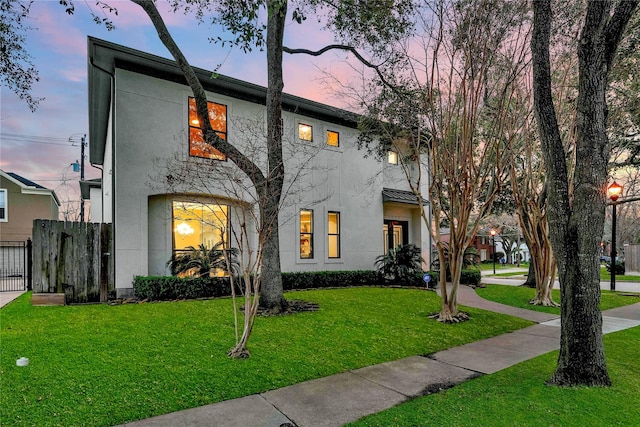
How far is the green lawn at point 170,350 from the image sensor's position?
3662mm

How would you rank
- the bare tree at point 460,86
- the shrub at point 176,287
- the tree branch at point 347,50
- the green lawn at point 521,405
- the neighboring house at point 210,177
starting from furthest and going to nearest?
the tree branch at point 347,50 < the neighboring house at point 210,177 < the shrub at point 176,287 < the bare tree at point 460,86 < the green lawn at point 521,405

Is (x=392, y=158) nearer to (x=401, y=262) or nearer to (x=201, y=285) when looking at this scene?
(x=401, y=262)

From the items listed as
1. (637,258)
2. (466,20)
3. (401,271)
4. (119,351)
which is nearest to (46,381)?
(119,351)

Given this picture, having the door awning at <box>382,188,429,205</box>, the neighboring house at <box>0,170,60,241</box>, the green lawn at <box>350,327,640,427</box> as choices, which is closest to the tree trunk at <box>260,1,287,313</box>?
the green lawn at <box>350,327,640,427</box>

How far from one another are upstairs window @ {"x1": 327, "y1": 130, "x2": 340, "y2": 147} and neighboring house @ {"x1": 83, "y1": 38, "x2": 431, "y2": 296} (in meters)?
0.04

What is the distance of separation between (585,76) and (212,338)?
6.22 metres

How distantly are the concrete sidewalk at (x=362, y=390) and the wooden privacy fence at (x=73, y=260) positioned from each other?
6887mm

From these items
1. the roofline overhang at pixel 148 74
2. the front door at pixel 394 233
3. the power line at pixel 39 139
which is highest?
the power line at pixel 39 139

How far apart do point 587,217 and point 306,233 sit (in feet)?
31.4

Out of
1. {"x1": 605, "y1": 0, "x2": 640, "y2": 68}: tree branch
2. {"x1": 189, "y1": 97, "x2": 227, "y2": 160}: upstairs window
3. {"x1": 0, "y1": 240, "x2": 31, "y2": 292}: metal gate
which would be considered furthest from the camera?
{"x1": 0, "y1": 240, "x2": 31, "y2": 292}: metal gate

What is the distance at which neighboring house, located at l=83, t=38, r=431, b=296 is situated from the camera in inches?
372

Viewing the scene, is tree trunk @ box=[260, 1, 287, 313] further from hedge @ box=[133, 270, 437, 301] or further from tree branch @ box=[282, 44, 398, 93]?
hedge @ box=[133, 270, 437, 301]

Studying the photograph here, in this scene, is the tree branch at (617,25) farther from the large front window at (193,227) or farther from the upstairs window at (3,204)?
the upstairs window at (3,204)

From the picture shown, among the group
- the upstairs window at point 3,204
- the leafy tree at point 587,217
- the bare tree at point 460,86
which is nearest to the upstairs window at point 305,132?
the bare tree at point 460,86
